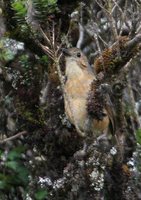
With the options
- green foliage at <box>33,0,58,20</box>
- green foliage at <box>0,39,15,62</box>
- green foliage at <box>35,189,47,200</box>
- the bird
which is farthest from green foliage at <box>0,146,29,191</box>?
green foliage at <box>33,0,58,20</box>

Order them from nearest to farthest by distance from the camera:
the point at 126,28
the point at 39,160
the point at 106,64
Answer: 1. the point at 106,64
2. the point at 39,160
3. the point at 126,28

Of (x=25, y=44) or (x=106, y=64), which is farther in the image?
(x=25, y=44)

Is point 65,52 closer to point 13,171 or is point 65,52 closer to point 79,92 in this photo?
point 79,92

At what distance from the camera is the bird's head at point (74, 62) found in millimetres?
4757

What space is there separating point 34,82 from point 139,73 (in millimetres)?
2160

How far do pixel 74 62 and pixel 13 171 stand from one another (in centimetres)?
128

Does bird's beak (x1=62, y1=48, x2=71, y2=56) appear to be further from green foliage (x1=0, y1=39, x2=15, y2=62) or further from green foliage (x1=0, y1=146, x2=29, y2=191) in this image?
green foliage (x1=0, y1=146, x2=29, y2=191)

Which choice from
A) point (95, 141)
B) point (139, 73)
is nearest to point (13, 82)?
point (95, 141)

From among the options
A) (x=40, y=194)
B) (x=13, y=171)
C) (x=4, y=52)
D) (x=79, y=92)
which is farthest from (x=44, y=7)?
(x=13, y=171)

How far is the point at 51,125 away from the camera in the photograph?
4.35 meters

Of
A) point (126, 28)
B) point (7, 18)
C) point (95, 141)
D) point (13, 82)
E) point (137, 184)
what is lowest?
point (137, 184)

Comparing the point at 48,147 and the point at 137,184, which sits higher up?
the point at 48,147

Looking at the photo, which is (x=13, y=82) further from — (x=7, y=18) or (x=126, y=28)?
(x=126, y=28)

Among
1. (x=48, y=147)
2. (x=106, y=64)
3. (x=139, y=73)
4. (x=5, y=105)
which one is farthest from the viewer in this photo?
(x=139, y=73)
